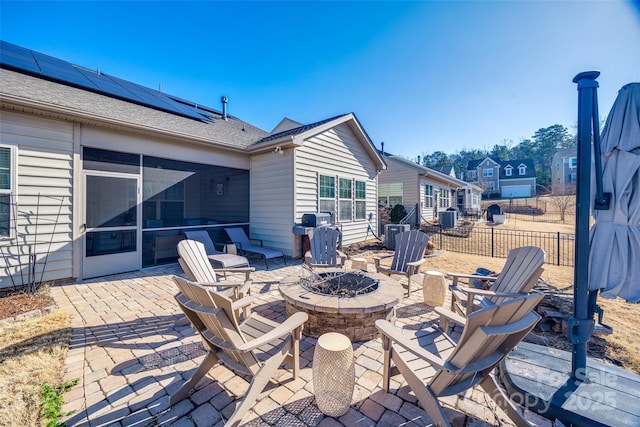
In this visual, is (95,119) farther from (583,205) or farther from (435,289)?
(583,205)

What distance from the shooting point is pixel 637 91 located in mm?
1889

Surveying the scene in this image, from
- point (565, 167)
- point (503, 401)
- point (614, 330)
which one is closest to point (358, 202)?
point (614, 330)

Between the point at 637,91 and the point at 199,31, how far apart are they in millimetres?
9404

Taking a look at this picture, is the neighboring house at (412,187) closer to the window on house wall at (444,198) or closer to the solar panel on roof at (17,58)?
the window on house wall at (444,198)

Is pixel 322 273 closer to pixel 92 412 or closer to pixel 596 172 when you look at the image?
pixel 92 412

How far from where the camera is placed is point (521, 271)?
109 inches

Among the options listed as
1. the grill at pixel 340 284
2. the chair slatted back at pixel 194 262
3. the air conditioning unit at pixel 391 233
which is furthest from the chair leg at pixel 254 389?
the air conditioning unit at pixel 391 233

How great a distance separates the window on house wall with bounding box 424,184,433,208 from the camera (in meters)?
15.3

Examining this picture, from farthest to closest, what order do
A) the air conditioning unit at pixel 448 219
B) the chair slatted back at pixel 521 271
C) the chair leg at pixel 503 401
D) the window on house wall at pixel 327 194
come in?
the air conditioning unit at pixel 448 219 → the window on house wall at pixel 327 194 → the chair slatted back at pixel 521 271 → the chair leg at pixel 503 401

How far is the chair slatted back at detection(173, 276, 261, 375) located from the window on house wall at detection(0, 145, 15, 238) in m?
4.83

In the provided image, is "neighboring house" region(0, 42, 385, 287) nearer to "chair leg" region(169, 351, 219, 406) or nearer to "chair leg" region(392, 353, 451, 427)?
"chair leg" region(169, 351, 219, 406)

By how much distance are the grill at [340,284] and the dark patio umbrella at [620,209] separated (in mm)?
2053

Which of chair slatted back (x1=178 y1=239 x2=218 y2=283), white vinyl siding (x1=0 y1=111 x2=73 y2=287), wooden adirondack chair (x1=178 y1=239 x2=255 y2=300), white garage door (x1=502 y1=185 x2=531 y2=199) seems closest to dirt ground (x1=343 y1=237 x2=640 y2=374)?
wooden adirondack chair (x1=178 y1=239 x2=255 y2=300)

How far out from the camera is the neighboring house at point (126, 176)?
4328 millimetres
